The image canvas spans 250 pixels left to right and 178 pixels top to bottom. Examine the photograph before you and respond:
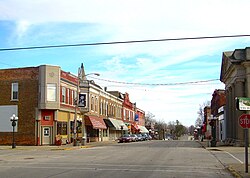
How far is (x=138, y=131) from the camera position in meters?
99.7

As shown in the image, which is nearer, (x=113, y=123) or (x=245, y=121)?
(x=245, y=121)

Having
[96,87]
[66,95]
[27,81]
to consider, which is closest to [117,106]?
[96,87]

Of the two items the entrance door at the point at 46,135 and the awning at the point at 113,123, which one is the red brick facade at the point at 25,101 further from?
the awning at the point at 113,123

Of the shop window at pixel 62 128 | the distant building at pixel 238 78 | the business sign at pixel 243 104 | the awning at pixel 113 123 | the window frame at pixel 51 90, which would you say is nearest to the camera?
the business sign at pixel 243 104

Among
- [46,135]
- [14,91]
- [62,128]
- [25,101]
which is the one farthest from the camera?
[62,128]

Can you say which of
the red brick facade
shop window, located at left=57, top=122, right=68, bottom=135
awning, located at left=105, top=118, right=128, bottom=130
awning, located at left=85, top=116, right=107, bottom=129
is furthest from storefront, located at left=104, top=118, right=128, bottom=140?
the red brick facade

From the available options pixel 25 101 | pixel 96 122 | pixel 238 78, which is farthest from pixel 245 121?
pixel 96 122

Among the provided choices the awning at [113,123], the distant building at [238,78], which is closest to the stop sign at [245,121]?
the distant building at [238,78]

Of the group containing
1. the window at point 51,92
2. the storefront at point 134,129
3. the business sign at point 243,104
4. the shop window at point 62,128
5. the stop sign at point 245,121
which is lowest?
the storefront at point 134,129

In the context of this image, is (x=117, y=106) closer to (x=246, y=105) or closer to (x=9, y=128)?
(x=9, y=128)

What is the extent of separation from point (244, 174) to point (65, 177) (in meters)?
7.16

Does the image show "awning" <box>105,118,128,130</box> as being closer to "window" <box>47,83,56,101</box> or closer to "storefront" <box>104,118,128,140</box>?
"storefront" <box>104,118,128,140</box>

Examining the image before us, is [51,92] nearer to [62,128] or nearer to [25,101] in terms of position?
[25,101]

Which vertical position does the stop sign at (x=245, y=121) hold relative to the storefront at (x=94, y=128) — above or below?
above
